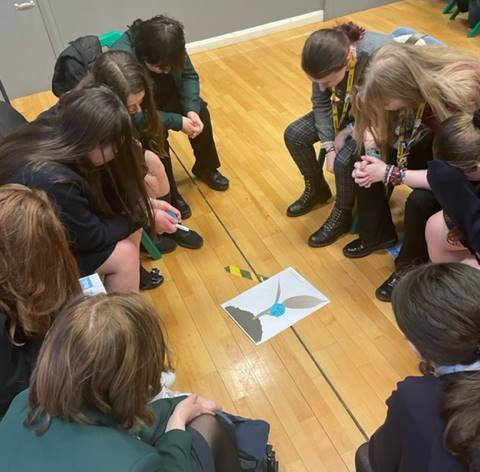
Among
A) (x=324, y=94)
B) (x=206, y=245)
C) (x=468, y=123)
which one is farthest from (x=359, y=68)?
(x=206, y=245)

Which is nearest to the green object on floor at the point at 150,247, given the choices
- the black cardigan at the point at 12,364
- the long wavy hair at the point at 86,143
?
the long wavy hair at the point at 86,143

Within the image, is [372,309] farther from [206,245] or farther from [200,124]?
[200,124]

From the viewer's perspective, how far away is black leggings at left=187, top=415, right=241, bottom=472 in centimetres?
111

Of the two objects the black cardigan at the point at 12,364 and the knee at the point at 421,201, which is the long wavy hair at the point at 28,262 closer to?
the black cardigan at the point at 12,364

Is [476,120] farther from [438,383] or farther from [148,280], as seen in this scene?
[148,280]

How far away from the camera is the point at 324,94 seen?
214 centimetres

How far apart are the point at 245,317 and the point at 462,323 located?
1071mm

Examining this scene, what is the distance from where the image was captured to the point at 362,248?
215cm

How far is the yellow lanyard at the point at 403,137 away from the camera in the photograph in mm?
1785

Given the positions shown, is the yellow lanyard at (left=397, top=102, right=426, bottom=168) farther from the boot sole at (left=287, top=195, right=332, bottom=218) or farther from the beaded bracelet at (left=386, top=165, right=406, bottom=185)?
the boot sole at (left=287, top=195, right=332, bottom=218)

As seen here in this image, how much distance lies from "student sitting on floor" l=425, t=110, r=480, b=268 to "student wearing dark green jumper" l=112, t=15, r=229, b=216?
3.96 feet

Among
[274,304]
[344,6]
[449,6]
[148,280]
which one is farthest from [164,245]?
[449,6]

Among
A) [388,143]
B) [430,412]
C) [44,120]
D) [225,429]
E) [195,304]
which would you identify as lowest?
[195,304]

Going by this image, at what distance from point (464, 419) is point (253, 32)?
3934 millimetres
